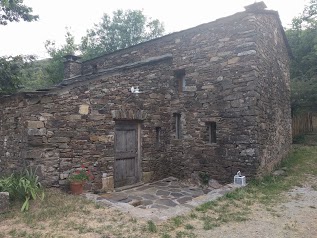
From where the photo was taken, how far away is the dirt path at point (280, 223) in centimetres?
388

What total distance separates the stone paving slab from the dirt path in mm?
943

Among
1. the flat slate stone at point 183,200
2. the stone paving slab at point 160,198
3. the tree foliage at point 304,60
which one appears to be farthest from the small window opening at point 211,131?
the tree foliage at point 304,60

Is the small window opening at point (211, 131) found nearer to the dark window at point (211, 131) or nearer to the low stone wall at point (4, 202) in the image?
the dark window at point (211, 131)

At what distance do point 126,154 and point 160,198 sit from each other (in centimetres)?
174

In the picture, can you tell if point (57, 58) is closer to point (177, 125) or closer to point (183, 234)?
point (177, 125)

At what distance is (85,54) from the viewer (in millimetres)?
19609

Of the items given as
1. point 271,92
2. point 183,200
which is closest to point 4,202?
point 183,200

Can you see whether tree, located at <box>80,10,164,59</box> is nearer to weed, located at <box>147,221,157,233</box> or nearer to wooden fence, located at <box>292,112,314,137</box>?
wooden fence, located at <box>292,112,314,137</box>

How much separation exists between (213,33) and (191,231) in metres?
5.88

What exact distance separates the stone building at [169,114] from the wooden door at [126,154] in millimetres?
29

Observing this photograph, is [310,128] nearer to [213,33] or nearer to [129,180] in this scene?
[213,33]

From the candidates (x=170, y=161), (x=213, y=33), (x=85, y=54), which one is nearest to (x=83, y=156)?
(x=170, y=161)

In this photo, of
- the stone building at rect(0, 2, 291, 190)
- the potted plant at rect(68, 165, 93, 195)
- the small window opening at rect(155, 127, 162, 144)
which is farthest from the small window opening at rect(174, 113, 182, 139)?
the potted plant at rect(68, 165, 93, 195)

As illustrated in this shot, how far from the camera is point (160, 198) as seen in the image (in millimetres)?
6277
